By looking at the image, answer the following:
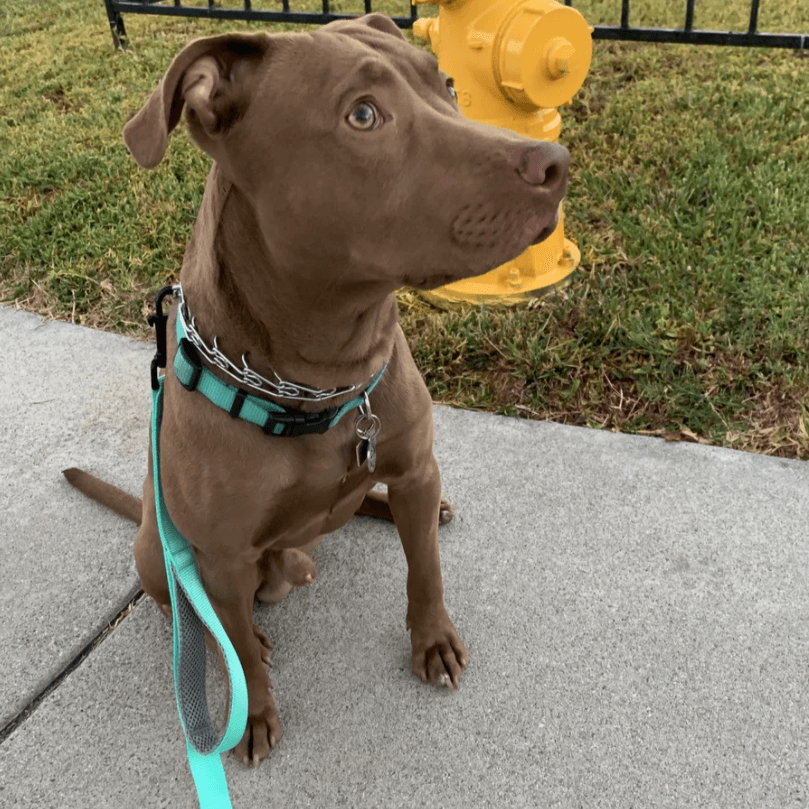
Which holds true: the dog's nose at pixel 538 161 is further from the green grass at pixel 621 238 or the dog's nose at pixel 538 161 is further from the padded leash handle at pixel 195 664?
the green grass at pixel 621 238

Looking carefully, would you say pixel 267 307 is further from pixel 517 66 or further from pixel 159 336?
pixel 517 66

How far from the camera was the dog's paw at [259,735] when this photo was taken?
203 centimetres

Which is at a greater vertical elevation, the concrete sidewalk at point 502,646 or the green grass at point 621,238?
the green grass at point 621,238

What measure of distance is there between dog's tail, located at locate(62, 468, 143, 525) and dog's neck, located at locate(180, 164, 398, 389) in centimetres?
109

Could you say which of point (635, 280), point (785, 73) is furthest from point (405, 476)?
point (785, 73)

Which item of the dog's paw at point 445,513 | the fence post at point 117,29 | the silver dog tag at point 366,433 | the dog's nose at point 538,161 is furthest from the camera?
the fence post at point 117,29

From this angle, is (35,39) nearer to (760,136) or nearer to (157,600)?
(760,136)

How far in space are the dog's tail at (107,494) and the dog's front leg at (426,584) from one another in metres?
0.98

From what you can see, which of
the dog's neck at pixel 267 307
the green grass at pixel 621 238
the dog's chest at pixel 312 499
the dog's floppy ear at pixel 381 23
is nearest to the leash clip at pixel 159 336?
the dog's neck at pixel 267 307

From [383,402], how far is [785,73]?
14.6 feet

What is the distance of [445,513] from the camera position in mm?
2594

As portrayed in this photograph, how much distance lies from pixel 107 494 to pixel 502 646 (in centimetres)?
139

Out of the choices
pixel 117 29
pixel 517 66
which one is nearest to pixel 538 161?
pixel 517 66

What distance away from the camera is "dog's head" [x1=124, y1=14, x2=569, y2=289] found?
143 centimetres
